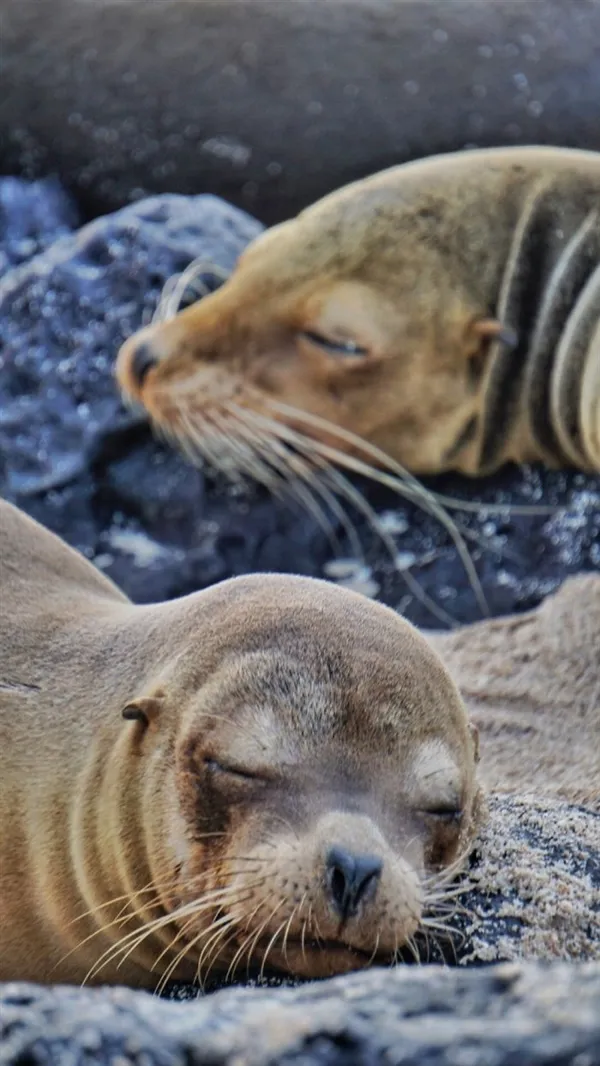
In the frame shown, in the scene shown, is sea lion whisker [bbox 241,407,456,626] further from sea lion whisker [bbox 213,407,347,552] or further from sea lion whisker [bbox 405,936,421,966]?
sea lion whisker [bbox 405,936,421,966]

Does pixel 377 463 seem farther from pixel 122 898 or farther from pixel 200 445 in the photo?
pixel 122 898

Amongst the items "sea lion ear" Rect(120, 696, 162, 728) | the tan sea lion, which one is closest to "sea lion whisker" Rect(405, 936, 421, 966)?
"sea lion ear" Rect(120, 696, 162, 728)

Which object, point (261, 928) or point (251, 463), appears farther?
point (251, 463)

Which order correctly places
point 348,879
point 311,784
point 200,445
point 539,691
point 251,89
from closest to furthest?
point 348,879
point 311,784
point 539,691
point 200,445
point 251,89

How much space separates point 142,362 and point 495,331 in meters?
0.77

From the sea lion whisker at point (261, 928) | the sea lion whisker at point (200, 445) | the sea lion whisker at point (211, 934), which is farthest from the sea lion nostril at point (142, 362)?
the sea lion whisker at point (261, 928)

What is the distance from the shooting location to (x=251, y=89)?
433cm

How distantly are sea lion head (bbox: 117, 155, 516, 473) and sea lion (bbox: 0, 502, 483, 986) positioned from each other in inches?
54.7

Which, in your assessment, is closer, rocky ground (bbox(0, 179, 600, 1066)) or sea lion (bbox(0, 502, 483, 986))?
sea lion (bbox(0, 502, 483, 986))

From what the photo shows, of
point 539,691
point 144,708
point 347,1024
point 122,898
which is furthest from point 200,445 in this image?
point 347,1024

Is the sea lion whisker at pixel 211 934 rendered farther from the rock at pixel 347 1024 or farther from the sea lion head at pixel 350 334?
the sea lion head at pixel 350 334

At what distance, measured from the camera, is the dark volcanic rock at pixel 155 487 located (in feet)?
11.8

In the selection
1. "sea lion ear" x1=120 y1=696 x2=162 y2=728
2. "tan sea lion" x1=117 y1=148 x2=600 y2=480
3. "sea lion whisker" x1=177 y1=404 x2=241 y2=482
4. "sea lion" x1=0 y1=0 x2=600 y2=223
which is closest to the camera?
"sea lion ear" x1=120 y1=696 x2=162 y2=728

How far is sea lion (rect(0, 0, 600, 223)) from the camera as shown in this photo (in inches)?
163
